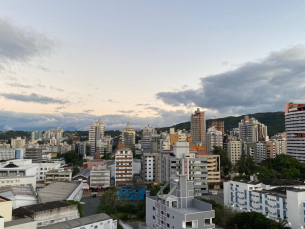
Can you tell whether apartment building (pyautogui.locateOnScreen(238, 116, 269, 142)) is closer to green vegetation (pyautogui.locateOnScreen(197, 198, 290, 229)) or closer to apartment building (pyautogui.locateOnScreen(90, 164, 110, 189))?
apartment building (pyautogui.locateOnScreen(90, 164, 110, 189))

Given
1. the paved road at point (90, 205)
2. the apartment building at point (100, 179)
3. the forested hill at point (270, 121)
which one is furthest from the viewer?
the forested hill at point (270, 121)

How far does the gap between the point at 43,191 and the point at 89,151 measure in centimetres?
6338

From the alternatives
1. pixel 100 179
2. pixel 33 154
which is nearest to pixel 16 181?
pixel 100 179

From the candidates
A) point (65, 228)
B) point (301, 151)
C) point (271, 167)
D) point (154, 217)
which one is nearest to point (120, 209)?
point (154, 217)

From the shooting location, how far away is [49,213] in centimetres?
1680

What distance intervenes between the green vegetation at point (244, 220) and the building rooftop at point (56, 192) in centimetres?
1390

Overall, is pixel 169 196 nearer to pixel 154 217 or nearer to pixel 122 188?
pixel 154 217

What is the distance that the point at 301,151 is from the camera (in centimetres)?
4591

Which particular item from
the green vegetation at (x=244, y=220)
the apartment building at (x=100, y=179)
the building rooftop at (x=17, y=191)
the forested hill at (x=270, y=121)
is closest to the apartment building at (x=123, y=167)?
the apartment building at (x=100, y=179)

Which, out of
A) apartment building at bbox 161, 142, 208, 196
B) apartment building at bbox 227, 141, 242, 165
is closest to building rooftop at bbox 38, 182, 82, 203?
apartment building at bbox 161, 142, 208, 196

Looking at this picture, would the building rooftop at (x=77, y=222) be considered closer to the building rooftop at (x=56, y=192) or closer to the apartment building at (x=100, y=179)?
the building rooftop at (x=56, y=192)

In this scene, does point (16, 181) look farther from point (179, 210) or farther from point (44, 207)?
point (179, 210)

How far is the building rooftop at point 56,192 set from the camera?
22.0 m

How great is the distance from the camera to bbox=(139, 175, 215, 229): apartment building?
14.1 m
